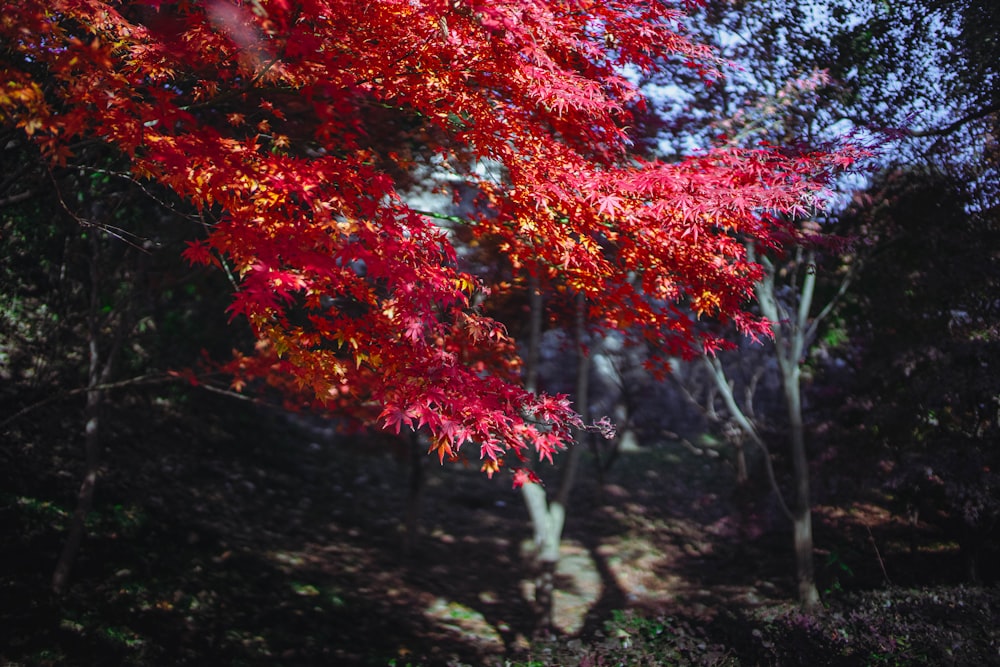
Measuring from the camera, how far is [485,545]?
12398mm

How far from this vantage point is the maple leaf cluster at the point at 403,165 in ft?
12.0

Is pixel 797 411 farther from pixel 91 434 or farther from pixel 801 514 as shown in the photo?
pixel 91 434

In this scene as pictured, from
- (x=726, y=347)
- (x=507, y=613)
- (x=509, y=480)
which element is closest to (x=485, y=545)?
(x=507, y=613)

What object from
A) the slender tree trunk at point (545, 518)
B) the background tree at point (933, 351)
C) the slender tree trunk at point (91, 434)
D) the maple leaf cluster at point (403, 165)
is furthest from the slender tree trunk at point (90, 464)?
the background tree at point (933, 351)

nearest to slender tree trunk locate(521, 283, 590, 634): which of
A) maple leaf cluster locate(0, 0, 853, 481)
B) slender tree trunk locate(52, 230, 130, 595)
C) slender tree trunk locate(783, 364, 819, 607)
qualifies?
maple leaf cluster locate(0, 0, 853, 481)

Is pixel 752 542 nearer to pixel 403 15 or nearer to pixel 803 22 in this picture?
pixel 803 22

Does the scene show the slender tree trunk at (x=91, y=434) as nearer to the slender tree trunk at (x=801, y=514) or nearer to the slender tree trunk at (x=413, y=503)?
the slender tree trunk at (x=413, y=503)

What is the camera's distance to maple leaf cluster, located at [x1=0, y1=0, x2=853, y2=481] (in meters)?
3.67

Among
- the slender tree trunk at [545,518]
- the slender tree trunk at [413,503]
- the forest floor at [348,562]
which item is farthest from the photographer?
the slender tree trunk at [413,503]

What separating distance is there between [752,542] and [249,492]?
8.87m

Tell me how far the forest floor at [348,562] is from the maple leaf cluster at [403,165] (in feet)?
8.44

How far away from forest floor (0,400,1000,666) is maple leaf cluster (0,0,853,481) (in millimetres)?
2574

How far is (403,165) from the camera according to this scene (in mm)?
5195

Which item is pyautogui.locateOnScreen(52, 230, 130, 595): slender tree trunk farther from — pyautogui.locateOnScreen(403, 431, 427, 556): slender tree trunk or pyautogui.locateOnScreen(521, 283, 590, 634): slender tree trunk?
pyautogui.locateOnScreen(403, 431, 427, 556): slender tree trunk
